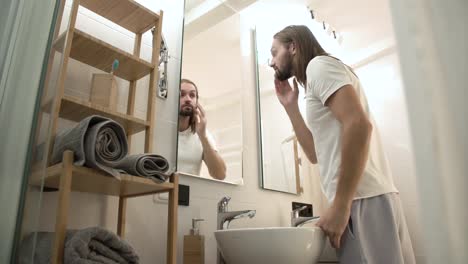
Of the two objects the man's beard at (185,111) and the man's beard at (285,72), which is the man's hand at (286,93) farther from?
the man's beard at (185,111)

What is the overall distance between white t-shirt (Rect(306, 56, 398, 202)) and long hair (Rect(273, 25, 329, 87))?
0.26 metres

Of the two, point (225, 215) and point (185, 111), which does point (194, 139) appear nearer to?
point (185, 111)

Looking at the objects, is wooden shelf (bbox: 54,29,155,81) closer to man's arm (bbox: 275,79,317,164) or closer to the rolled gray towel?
the rolled gray towel

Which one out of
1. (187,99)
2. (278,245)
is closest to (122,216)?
(278,245)

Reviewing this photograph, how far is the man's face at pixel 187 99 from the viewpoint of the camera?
1.49 metres

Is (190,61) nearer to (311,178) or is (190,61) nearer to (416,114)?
(311,178)

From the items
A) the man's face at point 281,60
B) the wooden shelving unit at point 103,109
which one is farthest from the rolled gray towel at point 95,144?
the man's face at point 281,60

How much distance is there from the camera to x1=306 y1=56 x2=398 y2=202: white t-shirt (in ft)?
3.89

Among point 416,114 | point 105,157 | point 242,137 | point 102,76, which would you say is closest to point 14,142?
point 105,157

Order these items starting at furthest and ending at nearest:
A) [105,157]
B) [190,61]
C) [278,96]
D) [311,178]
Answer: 1. [311,178]
2. [278,96]
3. [190,61]
4. [105,157]

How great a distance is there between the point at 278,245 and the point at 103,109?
2.25 feet

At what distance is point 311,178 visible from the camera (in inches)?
85.7

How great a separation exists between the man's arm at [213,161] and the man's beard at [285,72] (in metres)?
0.61

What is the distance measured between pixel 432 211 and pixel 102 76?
3.43 feet
